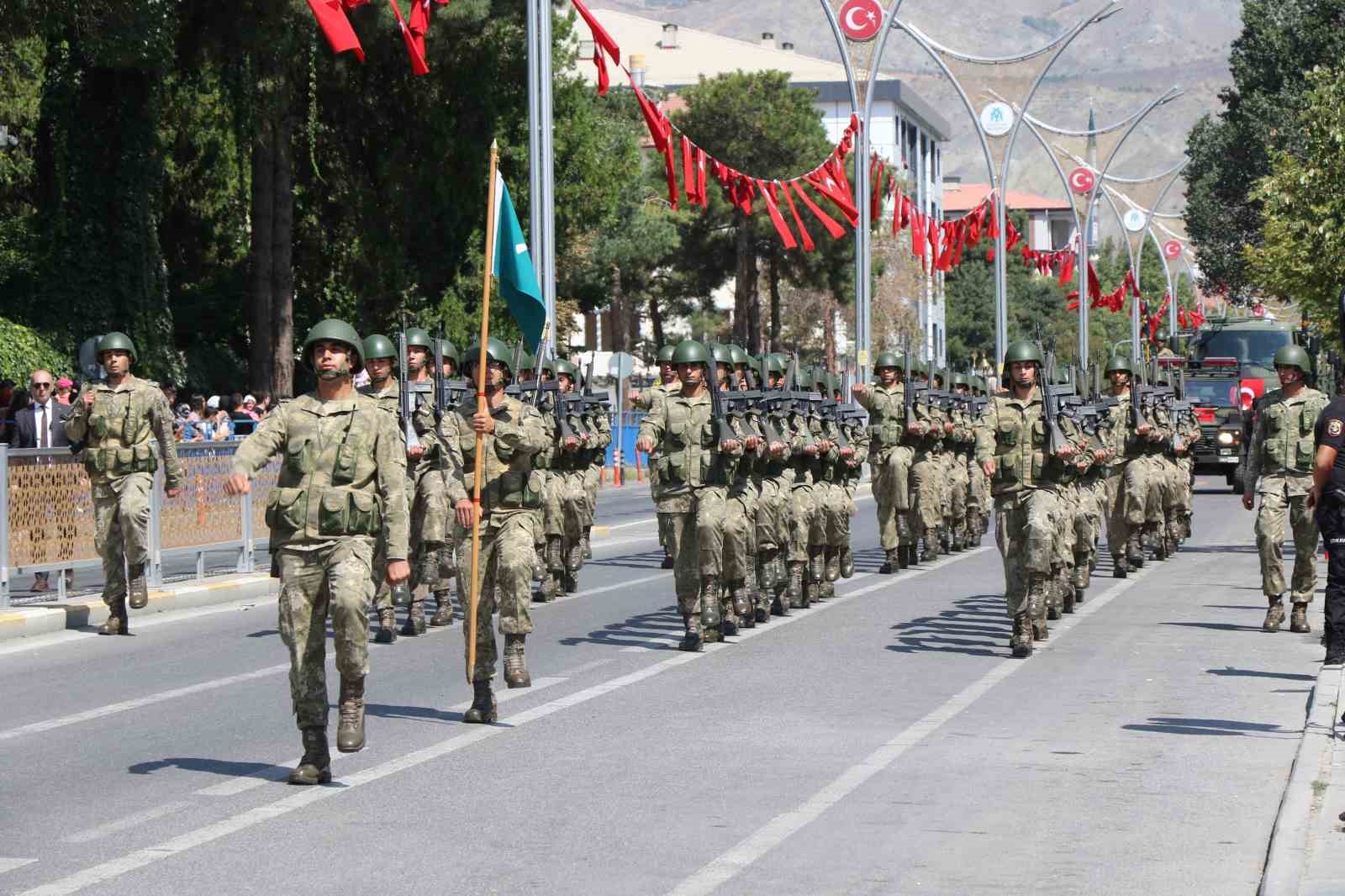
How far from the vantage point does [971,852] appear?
7.41 m

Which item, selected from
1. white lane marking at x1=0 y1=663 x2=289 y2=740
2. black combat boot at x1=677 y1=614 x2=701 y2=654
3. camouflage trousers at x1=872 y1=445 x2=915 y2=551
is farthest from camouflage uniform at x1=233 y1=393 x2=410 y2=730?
camouflage trousers at x1=872 y1=445 x2=915 y2=551

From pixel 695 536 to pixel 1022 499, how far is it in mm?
2119

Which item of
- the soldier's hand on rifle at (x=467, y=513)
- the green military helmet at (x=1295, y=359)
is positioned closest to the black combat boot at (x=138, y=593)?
the soldier's hand on rifle at (x=467, y=513)

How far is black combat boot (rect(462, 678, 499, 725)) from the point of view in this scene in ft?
34.0

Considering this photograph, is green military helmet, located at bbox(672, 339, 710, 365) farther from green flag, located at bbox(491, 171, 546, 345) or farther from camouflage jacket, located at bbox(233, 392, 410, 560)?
camouflage jacket, located at bbox(233, 392, 410, 560)

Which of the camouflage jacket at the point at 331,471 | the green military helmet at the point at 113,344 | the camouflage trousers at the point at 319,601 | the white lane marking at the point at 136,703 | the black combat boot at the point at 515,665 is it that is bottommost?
the white lane marking at the point at 136,703

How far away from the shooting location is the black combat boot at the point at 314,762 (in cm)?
868

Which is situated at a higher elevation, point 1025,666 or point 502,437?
point 502,437

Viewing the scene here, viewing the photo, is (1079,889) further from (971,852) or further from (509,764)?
(509,764)

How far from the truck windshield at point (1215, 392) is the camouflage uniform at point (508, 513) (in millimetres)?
31466

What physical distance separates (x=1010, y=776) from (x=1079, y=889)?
2.12 meters

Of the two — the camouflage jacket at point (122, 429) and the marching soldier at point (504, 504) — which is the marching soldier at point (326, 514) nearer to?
the marching soldier at point (504, 504)

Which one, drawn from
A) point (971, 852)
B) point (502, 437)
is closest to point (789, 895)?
point (971, 852)

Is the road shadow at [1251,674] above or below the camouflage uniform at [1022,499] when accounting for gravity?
below
